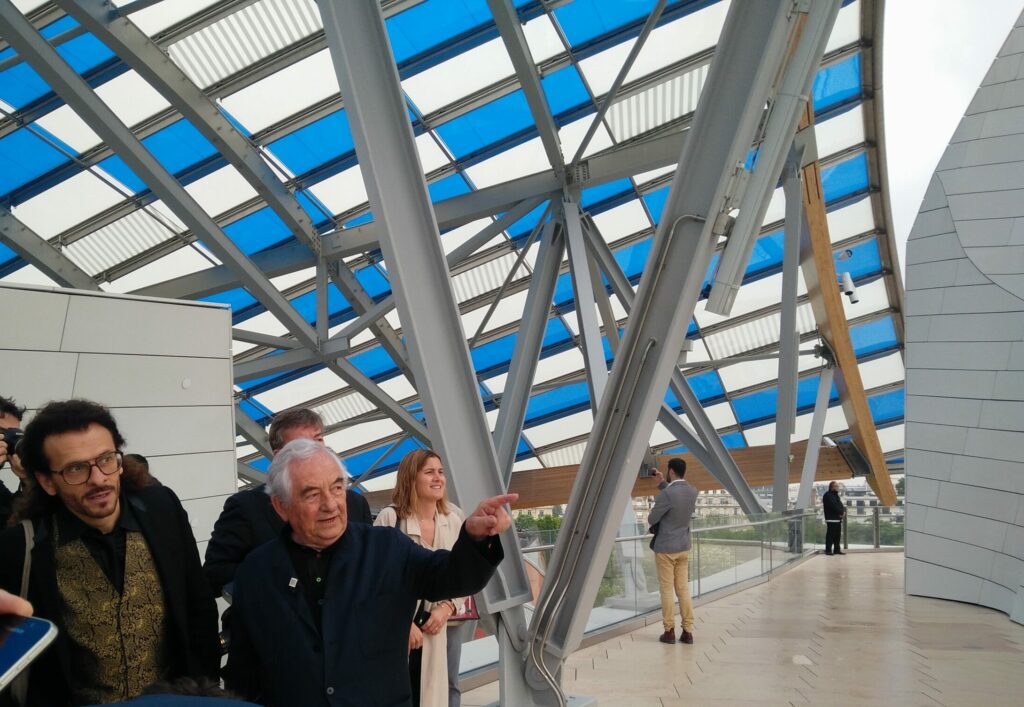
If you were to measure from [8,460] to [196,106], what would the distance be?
8898 millimetres

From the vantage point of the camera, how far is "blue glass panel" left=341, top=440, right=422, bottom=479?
78.3 ft

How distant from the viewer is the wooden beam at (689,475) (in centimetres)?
2536

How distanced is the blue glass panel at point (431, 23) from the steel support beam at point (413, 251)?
22.8ft

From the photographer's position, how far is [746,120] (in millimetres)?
5000

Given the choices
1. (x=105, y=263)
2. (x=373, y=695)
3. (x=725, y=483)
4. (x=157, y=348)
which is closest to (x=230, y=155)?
(x=105, y=263)

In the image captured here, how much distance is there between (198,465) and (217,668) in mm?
3921

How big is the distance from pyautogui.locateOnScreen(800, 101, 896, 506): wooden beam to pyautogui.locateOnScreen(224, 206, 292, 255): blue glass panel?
30.2 ft

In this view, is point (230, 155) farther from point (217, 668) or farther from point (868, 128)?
point (868, 128)

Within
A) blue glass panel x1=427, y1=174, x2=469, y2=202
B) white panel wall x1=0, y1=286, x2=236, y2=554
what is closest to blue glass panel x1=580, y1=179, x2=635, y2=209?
blue glass panel x1=427, y1=174, x2=469, y2=202

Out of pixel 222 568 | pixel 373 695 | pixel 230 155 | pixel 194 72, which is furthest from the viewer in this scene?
pixel 230 155

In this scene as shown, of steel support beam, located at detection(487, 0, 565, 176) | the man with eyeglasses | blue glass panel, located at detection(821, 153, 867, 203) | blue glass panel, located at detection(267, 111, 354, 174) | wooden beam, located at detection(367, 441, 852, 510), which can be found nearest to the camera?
the man with eyeglasses

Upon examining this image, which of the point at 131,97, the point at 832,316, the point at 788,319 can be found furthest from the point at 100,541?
the point at 832,316

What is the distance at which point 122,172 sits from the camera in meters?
13.0

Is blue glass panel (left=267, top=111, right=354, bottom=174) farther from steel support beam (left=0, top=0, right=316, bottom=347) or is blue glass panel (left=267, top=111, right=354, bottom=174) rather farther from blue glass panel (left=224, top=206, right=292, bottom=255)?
steel support beam (left=0, top=0, right=316, bottom=347)
